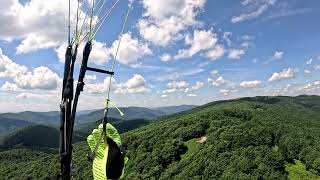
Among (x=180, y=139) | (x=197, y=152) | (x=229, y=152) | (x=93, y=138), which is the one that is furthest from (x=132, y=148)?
(x=93, y=138)

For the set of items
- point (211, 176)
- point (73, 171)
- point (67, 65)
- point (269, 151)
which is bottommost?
point (211, 176)

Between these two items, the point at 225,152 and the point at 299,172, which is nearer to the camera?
the point at 299,172

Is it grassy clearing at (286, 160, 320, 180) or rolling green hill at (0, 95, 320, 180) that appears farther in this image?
rolling green hill at (0, 95, 320, 180)

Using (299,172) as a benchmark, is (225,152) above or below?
above

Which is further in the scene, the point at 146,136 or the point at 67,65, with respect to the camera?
the point at 146,136

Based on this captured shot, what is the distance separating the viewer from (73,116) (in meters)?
5.33

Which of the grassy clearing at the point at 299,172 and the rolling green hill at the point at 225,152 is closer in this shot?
the grassy clearing at the point at 299,172

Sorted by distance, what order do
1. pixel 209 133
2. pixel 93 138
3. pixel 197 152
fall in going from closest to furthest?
pixel 93 138, pixel 197 152, pixel 209 133

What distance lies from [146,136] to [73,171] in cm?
19313

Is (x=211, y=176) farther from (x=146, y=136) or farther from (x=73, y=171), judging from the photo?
(x=73, y=171)

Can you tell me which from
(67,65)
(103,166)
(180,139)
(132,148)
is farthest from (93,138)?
(132,148)

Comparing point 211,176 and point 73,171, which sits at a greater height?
point 73,171

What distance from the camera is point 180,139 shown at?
167125 mm

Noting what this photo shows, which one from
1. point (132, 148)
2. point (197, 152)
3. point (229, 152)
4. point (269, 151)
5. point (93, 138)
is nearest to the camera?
point (93, 138)
